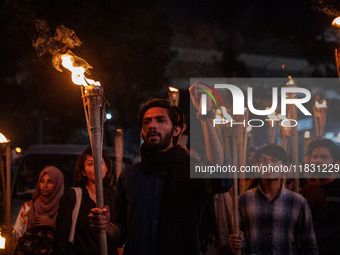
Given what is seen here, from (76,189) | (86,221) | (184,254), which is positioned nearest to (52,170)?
(76,189)

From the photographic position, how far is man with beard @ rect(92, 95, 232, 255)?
113 inches

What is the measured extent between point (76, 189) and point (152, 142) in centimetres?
166

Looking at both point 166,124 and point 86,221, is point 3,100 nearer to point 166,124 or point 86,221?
point 86,221

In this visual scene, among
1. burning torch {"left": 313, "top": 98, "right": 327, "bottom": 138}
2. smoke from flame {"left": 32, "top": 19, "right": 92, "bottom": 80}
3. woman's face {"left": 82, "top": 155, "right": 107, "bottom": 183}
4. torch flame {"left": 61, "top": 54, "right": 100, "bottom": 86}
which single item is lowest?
woman's face {"left": 82, "top": 155, "right": 107, "bottom": 183}

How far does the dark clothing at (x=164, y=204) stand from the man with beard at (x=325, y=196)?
7.02ft

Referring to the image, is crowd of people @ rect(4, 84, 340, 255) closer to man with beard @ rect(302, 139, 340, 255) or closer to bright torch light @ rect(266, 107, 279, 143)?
man with beard @ rect(302, 139, 340, 255)

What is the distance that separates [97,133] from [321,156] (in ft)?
10.1

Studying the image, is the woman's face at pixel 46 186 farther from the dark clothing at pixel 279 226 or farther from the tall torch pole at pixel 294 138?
the tall torch pole at pixel 294 138

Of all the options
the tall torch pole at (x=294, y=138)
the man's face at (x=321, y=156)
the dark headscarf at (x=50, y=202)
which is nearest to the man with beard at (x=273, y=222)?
the man's face at (x=321, y=156)

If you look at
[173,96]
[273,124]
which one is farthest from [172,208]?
[273,124]

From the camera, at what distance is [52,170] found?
16.5 ft

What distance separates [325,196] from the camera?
15.8ft

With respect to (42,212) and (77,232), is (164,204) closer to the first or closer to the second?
(77,232)

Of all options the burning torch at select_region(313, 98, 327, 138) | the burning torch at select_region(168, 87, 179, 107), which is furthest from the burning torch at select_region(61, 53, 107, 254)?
the burning torch at select_region(313, 98, 327, 138)
